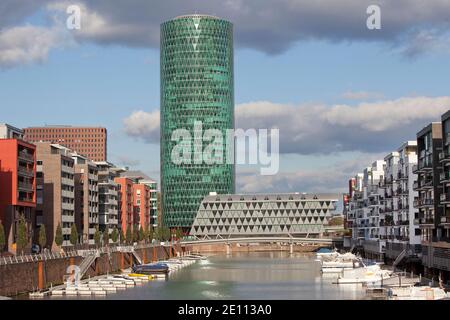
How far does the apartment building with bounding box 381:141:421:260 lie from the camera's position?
15925 centimetres

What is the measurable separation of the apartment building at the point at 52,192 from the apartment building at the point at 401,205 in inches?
2768

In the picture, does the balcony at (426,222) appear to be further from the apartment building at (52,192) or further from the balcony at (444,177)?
the apartment building at (52,192)

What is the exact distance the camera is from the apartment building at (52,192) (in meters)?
185

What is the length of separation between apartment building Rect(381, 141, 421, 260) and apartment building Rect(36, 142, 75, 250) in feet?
231

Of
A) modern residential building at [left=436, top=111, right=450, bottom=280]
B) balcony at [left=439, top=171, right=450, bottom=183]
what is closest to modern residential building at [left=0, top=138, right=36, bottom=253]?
modern residential building at [left=436, top=111, right=450, bottom=280]

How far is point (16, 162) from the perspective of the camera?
152m

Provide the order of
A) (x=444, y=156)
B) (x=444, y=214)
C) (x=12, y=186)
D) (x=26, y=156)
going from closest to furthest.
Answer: (x=444, y=156)
(x=444, y=214)
(x=12, y=186)
(x=26, y=156)

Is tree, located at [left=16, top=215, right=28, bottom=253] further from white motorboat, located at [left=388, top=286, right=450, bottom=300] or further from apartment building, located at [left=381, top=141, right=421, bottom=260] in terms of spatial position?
apartment building, located at [left=381, top=141, right=421, bottom=260]

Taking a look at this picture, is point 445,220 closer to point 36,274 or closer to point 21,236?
point 36,274

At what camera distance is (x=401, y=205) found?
171625 mm

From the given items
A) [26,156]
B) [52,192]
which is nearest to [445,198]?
[26,156]

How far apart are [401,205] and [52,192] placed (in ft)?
244

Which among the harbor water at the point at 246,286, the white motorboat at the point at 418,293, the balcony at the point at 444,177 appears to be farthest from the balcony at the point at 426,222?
the white motorboat at the point at 418,293
